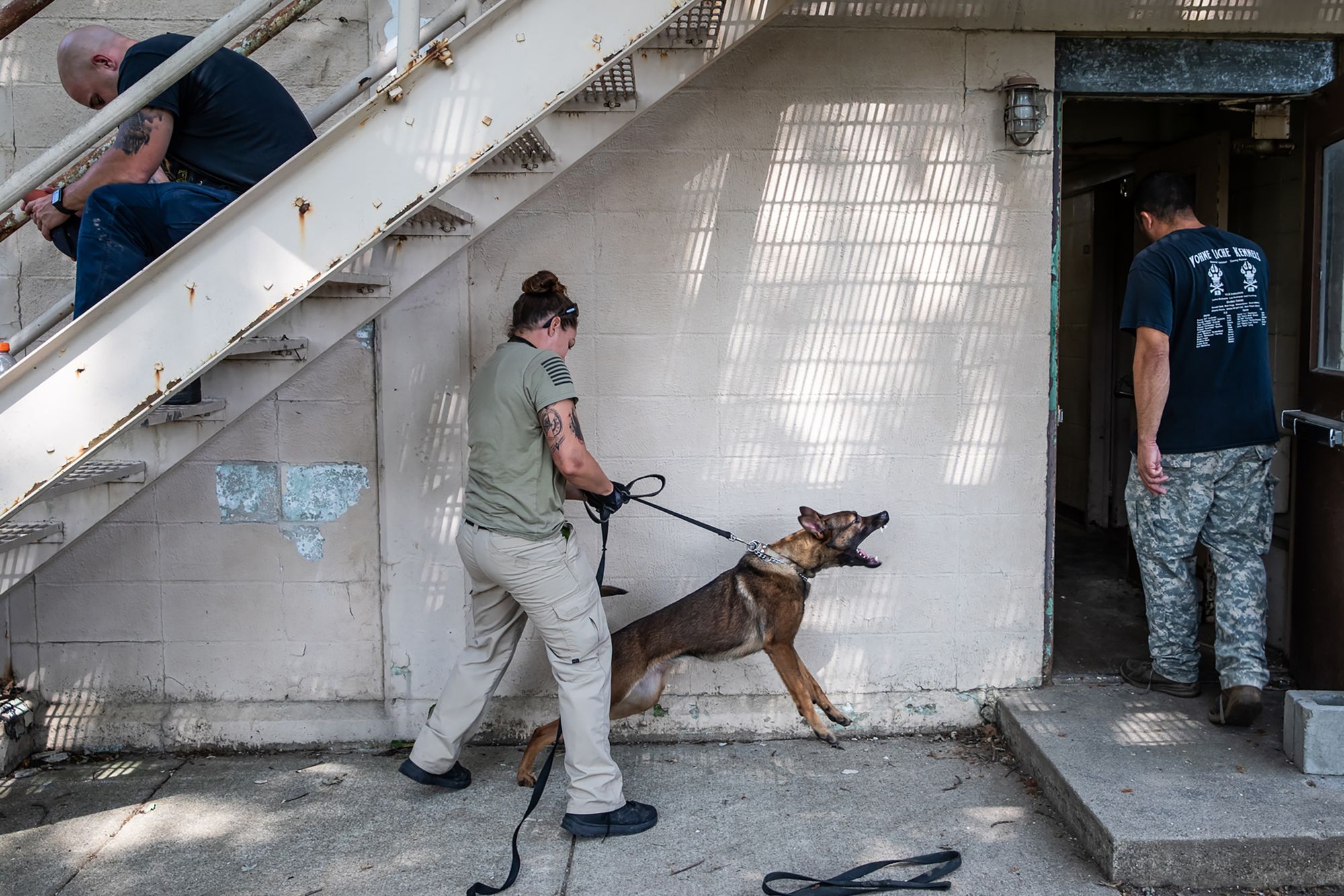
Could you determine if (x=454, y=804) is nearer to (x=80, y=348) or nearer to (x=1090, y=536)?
(x=80, y=348)

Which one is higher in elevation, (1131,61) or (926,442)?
(1131,61)

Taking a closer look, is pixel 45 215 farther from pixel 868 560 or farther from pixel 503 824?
pixel 868 560

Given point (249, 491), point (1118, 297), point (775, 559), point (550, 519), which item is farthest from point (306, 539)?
point (1118, 297)

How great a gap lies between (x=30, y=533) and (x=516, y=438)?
1.55 meters

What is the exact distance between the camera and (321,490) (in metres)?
4.28

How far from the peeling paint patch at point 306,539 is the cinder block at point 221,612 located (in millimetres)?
221

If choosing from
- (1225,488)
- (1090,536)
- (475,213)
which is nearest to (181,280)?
(475,213)

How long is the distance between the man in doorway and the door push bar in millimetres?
232

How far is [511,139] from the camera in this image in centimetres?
276

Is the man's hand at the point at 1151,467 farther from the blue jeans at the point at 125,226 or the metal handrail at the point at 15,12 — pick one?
the metal handrail at the point at 15,12

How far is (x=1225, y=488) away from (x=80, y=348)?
13.1 feet

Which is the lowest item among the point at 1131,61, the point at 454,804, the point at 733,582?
the point at 454,804

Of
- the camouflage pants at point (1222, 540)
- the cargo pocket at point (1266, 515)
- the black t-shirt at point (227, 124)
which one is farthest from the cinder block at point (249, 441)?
the cargo pocket at point (1266, 515)

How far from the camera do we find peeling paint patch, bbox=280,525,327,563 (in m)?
4.29
